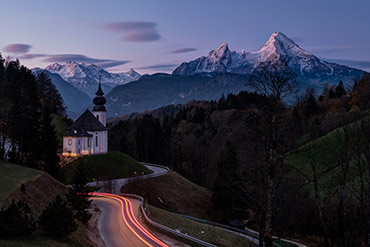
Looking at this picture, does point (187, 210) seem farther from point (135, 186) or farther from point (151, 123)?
point (151, 123)

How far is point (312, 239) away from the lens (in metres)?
41.0

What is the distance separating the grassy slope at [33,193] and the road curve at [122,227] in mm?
2167

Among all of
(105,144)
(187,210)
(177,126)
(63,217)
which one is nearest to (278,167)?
(63,217)

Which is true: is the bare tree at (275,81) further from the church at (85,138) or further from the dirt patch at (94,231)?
the church at (85,138)

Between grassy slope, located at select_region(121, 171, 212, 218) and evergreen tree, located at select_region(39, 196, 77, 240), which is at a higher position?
evergreen tree, located at select_region(39, 196, 77, 240)

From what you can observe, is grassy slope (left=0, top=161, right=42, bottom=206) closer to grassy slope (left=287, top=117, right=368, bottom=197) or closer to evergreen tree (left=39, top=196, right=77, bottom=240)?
evergreen tree (left=39, top=196, right=77, bottom=240)

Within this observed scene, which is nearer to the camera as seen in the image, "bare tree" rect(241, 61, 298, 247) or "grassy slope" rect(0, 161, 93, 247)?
"bare tree" rect(241, 61, 298, 247)

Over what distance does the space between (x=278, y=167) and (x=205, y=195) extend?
53076 mm

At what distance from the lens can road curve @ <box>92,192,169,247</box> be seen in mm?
25548

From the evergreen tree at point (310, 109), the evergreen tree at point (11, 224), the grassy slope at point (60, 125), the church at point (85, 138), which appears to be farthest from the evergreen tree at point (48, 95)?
the evergreen tree at point (11, 224)

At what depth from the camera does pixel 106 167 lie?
67.9m

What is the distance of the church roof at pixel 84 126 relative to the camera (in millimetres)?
71562

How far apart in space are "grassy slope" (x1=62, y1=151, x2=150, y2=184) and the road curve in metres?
20.4

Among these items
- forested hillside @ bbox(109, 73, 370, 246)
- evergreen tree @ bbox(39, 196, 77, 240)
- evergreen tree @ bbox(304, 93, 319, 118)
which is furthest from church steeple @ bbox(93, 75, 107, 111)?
evergreen tree @ bbox(39, 196, 77, 240)
